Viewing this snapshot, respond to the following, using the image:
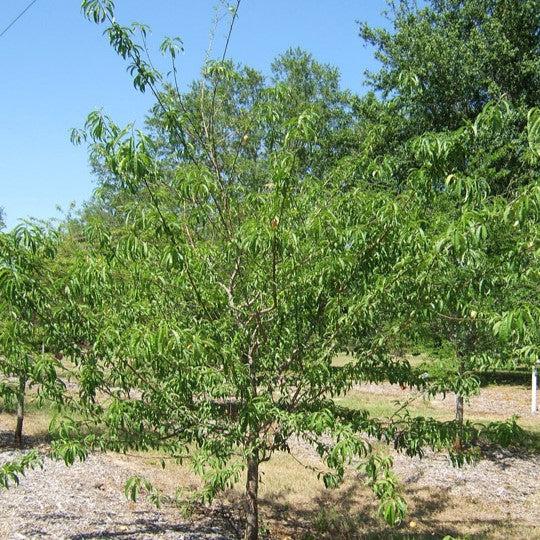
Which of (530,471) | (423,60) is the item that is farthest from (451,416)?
(423,60)

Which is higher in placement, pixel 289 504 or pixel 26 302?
pixel 26 302

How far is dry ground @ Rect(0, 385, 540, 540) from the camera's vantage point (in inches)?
249

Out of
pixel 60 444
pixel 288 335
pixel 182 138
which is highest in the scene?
pixel 182 138

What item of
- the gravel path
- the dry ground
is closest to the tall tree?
the dry ground

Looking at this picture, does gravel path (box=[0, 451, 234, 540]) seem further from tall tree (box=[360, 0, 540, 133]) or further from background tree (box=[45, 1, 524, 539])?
tall tree (box=[360, 0, 540, 133])

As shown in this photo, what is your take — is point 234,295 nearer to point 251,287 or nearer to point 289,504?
point 251,287

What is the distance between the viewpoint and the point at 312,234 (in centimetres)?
414

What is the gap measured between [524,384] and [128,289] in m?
19.1

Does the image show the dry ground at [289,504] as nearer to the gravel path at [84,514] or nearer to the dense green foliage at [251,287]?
the gravel path at [84,514]

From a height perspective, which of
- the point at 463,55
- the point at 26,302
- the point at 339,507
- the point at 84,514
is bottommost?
the point at 339,507

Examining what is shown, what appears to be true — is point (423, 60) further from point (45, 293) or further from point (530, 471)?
point (45, 293)

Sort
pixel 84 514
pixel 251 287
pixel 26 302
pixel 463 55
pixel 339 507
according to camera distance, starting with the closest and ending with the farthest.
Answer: pixel 26 302 → pixel 251 287 → pixel 84 514 → pixel 339 507 → pixel 463 55

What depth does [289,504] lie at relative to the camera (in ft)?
25.2

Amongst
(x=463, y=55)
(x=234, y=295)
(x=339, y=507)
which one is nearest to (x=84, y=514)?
(x=339, y=507)
